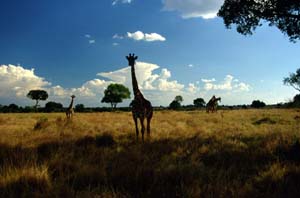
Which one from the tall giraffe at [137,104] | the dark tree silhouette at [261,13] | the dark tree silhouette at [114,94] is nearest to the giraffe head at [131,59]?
the tall giraffe at [137,104]

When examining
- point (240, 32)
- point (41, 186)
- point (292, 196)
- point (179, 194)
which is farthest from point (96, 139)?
point (240, 32)

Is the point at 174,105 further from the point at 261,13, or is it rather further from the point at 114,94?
the point at 261,13

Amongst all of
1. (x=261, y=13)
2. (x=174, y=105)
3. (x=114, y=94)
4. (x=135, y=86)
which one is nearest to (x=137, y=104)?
(x=135, y=86)

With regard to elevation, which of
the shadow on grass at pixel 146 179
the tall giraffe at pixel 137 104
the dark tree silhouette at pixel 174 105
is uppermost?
the dark tree silhouette at pixel 174 105

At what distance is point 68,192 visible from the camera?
4590 millimetres

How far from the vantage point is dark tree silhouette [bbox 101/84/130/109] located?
324 feet

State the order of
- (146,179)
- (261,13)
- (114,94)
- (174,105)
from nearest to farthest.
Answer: (146,179), (261,13), (114,94), (174,105)

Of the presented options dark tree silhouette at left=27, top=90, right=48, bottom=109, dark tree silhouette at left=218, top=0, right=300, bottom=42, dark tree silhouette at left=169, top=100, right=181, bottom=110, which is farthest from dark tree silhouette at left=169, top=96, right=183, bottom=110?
dark tree silhouette at left=218, top=0, right=300, bottom=42

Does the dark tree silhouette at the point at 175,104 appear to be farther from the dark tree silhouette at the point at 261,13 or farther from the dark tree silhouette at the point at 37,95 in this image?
the dark tree silhouette at the point at 261,13

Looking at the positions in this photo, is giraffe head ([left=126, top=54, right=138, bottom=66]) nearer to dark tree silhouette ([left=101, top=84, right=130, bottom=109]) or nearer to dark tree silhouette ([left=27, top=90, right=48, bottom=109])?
dark tree silhouette ([left=101, top=84, right=130, bottom=109])

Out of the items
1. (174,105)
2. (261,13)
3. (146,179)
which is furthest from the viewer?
(174,105)

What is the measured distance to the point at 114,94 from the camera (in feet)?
323

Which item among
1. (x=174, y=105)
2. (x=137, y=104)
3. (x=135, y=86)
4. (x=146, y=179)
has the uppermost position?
(x=174, y=105)

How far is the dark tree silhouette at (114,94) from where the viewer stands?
324 ft
